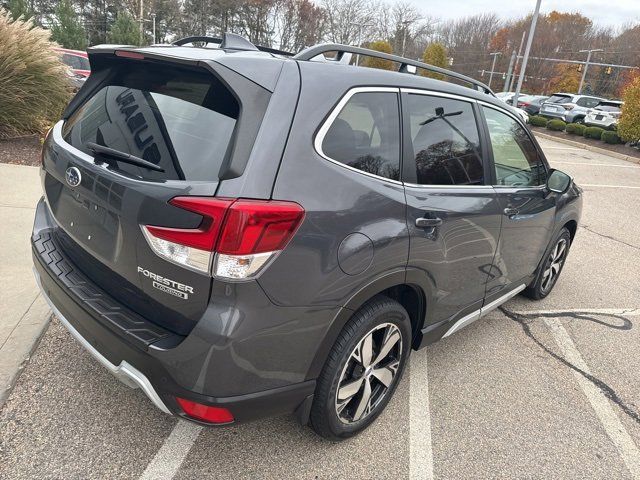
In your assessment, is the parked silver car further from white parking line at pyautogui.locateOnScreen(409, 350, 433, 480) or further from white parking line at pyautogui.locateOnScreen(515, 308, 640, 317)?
white parking line at pyautogui.locateOnScreen(409, 350, 433, 480)

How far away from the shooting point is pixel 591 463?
2475 mm

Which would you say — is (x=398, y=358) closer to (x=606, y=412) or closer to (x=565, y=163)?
(x=606, y=412)

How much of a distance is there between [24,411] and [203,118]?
5.87 feet

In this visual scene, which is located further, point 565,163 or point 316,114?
point 565,163

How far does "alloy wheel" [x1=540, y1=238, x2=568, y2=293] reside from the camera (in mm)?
4199

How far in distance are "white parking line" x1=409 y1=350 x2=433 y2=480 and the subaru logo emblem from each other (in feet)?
6.71

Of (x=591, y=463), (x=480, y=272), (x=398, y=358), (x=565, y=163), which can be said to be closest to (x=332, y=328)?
(x=398, y=358)

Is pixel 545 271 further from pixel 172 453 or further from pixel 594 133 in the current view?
pixel 594 133

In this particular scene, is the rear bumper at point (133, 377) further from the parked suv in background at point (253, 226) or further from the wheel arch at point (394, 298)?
the wheel arch at point (394, 298)

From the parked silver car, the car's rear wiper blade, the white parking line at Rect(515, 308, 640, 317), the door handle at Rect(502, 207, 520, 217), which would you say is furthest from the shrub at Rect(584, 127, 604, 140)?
the car's rear wiper blade

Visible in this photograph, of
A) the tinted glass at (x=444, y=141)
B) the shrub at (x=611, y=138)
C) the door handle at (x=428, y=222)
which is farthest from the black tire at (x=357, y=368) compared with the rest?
the shrub at (x=611, y=138)

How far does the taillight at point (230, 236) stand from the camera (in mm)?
1647

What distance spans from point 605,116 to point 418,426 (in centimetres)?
2452

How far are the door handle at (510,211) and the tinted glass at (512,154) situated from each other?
169 millimetres
